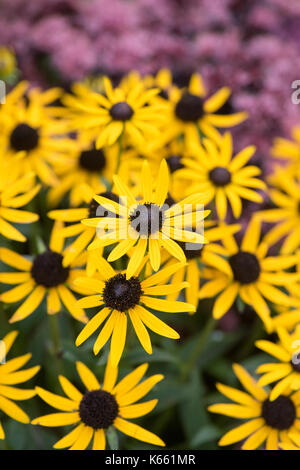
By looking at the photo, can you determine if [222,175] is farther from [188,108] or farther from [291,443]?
[291,443]

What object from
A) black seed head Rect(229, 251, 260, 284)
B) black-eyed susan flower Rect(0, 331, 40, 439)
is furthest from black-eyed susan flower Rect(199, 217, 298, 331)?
black-eyed susan flower Rect(0, 331, 40, 439)

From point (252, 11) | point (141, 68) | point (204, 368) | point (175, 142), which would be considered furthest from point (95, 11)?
point (204, 368)

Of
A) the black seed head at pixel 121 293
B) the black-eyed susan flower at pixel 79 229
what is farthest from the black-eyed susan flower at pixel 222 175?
the black seed head at pixel 121 293

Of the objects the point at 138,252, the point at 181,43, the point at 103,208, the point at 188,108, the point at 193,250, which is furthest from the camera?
the point at 181,43

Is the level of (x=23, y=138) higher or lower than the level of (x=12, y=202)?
higher

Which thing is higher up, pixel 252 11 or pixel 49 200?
pixel 252 11

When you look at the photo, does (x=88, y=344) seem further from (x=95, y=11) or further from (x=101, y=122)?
(x=95, y=11)

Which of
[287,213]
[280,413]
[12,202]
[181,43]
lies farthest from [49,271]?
[181,43]

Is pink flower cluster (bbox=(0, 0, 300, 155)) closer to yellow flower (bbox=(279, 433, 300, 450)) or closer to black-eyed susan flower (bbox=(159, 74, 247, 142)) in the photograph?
black-eyed susan flower (bbox=(159, 74, 247, 142))
